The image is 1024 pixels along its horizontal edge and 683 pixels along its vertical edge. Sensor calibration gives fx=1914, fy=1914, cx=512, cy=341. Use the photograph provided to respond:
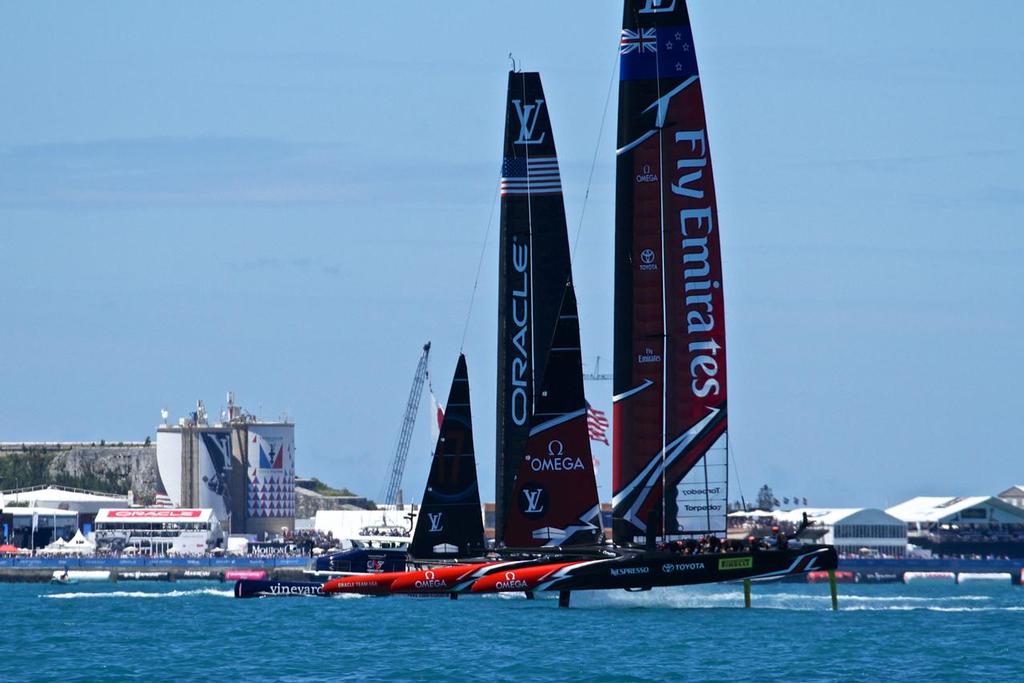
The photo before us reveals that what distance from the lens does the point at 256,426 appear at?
6639 inches

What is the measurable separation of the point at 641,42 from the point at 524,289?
11.2 metres

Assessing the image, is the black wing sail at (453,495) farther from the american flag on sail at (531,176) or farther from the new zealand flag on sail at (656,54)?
the new zealand flag on sail at (656,54)

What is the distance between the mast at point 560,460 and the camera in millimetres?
53906

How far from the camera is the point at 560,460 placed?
54.0 meters

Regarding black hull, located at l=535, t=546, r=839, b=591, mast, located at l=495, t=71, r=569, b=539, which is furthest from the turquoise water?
mast, located at l=495, t=71, r=569, b=539

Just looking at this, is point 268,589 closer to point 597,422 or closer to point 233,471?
point 597,422

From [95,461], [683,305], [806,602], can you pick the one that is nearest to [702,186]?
[683,305]

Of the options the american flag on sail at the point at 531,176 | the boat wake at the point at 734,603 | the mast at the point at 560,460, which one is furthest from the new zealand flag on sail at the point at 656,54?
the boat wake at the point at 734,603

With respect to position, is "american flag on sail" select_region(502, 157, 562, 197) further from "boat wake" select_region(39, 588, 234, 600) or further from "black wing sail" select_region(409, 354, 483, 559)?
"boat wake" select_region(39, 588, 234, 600)

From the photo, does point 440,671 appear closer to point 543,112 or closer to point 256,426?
point 543,112

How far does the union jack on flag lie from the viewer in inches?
2066

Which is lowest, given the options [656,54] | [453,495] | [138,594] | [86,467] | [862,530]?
[138,594]

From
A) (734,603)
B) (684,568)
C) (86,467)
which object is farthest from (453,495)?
(86,467)

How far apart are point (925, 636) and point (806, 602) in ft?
67.7
